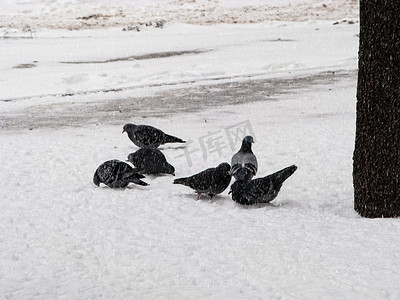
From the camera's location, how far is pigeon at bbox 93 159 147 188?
6754 mm

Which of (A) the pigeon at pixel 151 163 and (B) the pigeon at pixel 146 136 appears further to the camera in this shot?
(B) the pigeon at pixel 146 136

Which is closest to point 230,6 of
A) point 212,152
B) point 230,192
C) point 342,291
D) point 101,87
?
point 101,87

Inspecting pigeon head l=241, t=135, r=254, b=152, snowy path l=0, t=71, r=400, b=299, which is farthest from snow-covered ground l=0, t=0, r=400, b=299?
pigeon head l=241, t=135, r=254, b=152

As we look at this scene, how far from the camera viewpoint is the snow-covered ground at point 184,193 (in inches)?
171

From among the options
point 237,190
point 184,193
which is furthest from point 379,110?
point 184,193

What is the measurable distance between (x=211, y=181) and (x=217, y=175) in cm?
10

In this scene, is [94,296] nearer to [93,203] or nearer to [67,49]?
[93,203]

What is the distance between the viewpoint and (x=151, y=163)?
7402 millimetres

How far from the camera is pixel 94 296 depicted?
4109 millimetres

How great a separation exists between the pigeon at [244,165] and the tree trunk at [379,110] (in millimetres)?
1156

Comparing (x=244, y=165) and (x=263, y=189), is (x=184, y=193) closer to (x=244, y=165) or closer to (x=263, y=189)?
(x=244, y=165)

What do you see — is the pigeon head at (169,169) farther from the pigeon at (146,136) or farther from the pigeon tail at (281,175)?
the pigeon tail at (281,175)

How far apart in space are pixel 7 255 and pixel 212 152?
Answer: 4206 mm

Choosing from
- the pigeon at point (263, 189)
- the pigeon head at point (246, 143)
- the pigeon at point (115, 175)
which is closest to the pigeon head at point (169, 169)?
the pigeon at point (115, 175)
